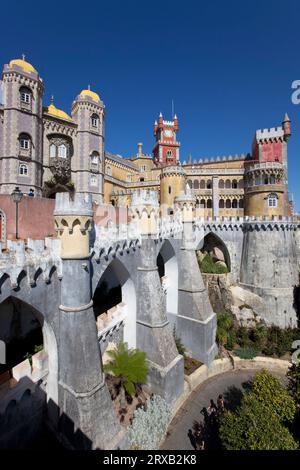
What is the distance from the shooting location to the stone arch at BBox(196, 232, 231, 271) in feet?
97.1

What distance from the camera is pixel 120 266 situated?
41.9 ft

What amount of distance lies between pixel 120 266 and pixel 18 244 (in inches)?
250

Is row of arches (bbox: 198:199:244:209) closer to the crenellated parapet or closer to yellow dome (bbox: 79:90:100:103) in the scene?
yellow dome (bbox: 79:90:100:103)

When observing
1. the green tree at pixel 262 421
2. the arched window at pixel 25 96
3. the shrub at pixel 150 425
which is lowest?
the shrub at pixel 150 425

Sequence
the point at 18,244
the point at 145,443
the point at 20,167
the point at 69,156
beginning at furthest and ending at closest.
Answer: the point at 69,156
the point at 20,167
the point at 145,443
the point at 18,244

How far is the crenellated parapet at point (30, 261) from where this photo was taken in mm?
6879

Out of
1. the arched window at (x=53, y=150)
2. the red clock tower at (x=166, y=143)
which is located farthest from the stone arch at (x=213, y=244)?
the red clock tower at (x=166, y=143)

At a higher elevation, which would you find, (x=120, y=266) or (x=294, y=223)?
(x=294, y=223)

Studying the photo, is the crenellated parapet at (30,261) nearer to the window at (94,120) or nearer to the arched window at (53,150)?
the arched window at (53,150)

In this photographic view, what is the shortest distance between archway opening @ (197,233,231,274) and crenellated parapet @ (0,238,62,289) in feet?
73.1

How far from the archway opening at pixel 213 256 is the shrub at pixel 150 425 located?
56.5 feet

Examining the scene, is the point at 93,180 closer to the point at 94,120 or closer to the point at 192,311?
the point at 94,120

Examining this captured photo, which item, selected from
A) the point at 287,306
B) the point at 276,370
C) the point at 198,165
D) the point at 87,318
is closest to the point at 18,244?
the point at 87,318
